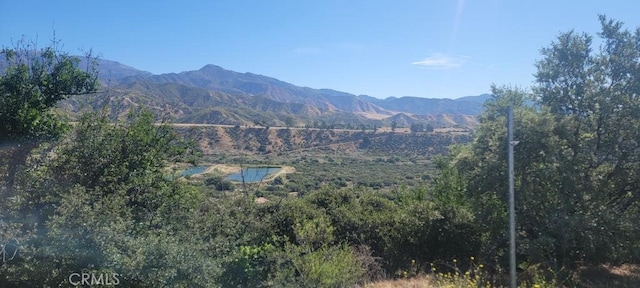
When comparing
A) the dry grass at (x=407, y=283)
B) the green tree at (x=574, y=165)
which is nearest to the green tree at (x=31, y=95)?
the dry grass at (x=407, y=283)

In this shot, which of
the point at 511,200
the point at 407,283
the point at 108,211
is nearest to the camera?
the point at 511,200

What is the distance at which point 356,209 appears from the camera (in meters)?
9.44

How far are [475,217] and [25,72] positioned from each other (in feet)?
33.4

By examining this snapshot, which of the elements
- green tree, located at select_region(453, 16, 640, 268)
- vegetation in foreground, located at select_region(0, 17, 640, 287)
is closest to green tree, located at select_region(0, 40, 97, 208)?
vegetation in foreground, located at select_region(0, 17, 640, 287)

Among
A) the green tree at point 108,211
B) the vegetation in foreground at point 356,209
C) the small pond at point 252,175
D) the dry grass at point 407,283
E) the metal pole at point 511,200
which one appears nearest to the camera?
the metal pole at point 511,200

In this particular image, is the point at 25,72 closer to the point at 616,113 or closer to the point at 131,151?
the point at 131,151

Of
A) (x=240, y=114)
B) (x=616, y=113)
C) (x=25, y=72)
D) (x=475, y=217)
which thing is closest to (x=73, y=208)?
(x=25, y=72)

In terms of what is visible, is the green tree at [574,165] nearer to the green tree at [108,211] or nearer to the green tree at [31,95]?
the green tree at [108,211]

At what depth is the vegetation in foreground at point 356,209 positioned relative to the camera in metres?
5.66

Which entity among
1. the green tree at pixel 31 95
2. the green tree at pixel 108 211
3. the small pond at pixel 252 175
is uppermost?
the green tree at pixel 31 95

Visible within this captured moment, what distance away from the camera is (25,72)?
767cm

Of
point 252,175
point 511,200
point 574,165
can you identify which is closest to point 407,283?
point 511,200

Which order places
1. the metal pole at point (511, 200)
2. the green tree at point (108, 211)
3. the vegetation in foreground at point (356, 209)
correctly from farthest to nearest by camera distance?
the vegetation in foreground at point (356, 209)
the green tree at point (108, 211)
the metal pole at point (511, 200)

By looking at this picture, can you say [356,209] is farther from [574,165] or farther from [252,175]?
[252,175]
